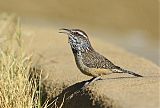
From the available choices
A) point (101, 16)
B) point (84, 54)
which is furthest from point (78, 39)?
point (101, 16)

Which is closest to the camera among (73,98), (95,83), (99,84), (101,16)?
(99,84)

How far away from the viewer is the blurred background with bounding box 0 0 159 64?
24.6m

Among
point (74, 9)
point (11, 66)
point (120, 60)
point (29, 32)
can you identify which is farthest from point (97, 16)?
point (11, 66)

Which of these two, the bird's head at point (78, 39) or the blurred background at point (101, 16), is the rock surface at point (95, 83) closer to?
Result: the bird's head at point (78, 39)

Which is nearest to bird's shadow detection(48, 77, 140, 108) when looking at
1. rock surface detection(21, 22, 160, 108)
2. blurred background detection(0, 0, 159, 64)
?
rock surface detection(21, 22, 160, 108)

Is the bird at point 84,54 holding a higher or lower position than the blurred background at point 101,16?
lower

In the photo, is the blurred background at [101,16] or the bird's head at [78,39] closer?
the bird's head at [78,39]

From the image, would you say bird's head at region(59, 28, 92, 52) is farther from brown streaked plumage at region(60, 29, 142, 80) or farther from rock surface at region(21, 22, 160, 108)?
rock surface at region(21, 22, 160, 108)

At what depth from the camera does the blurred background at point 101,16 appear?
24578 mm

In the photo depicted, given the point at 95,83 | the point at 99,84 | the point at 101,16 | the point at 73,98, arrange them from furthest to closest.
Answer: the point at 101,16, the point at 73,98, the point at 95,83, the point at 99,84

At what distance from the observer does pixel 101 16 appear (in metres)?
27.4

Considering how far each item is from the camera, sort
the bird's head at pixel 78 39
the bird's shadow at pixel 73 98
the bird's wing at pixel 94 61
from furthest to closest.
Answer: the bird's head at pixel 78 39 < the bird's wing at pixel 94 61 < the bird's shadow at pixel 73 98

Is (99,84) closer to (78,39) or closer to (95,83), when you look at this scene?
(95,83)

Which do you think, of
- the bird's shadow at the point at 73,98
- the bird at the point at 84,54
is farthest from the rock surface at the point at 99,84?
the bird at the point at 84,54
